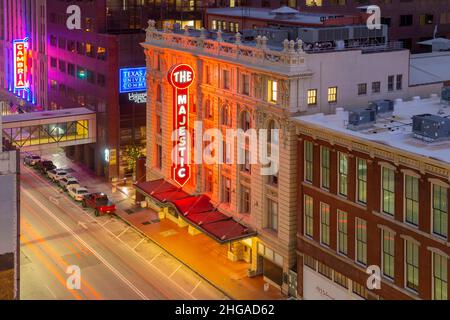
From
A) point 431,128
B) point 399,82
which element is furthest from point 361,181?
point 399,82

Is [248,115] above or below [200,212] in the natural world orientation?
above

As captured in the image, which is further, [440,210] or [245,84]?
[245,84]

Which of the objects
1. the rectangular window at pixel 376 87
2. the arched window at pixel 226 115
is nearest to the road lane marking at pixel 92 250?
the arched window at pixel 226 115

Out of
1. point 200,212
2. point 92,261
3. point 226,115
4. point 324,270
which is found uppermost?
point 226,115

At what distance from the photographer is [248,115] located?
5925cm

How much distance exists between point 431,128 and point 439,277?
29.4ft

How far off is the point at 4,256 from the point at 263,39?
2752 cm

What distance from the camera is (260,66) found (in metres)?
56.9

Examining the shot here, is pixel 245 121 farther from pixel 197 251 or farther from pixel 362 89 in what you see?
pixel 197 251

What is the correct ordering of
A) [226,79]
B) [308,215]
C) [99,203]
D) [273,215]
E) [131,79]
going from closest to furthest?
[308,215] → [273,215] → [226,79] → [99,203] → [131,79]

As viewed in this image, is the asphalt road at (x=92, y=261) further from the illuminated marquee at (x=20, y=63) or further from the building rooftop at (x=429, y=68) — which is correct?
the illuminated marquee at (x=20, y=63)

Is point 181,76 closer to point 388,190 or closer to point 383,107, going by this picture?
point 383,107

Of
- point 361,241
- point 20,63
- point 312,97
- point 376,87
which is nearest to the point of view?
point 361,241

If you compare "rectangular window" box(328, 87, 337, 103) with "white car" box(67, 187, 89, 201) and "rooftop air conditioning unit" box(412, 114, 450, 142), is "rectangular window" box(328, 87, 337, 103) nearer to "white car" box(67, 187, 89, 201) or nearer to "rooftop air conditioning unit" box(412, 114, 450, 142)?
"rooftop air conditioning unit" box(412, 114, 450, 142)
